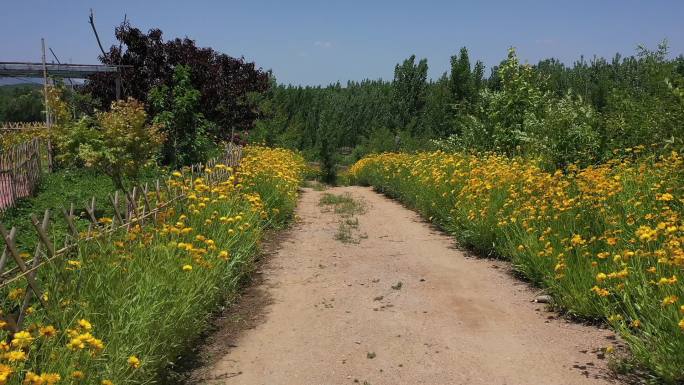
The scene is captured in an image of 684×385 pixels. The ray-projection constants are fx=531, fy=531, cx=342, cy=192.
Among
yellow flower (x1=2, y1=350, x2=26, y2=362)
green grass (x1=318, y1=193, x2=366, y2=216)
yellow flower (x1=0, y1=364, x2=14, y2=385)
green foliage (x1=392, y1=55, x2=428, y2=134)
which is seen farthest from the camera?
green foliage (x1=392, y1=55, x2=428, y2=134)

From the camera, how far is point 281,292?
5684mm

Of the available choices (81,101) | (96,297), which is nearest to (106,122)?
(96,297)

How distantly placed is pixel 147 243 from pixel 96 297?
3.31ft

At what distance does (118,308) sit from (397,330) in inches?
89.1

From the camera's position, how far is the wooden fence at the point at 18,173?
9.38m

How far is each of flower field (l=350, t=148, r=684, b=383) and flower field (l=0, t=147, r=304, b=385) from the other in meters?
3.04

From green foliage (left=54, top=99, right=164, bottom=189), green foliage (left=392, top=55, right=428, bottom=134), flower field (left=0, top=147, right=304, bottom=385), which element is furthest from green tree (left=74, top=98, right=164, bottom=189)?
green foliage (left=392, top=55, right=428, bottom=134)

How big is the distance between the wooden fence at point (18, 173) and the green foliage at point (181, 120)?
2.65 m

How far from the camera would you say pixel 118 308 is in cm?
333

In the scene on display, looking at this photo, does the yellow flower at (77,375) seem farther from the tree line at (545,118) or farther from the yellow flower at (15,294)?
the tree line at (545,118)

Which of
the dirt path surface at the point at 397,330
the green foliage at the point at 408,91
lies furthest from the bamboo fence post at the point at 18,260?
the green foliage at the point at 408,91

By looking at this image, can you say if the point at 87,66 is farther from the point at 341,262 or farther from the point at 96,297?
the point at 96,297

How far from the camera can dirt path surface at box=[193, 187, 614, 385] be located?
3760 millimetres

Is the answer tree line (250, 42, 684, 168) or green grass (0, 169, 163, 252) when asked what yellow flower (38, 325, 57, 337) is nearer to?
green grass (0, 169, 163, 252)
